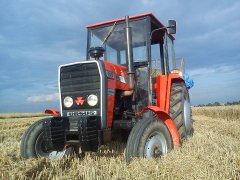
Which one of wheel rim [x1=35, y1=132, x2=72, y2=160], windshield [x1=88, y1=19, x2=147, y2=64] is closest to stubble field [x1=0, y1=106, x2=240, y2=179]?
wheel rim [x1=35, y1=132, x2=72, y2=160]

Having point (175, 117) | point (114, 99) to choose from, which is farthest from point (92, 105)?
point (175, 117)

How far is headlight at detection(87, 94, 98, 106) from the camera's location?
513cm

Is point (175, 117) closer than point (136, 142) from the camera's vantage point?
No

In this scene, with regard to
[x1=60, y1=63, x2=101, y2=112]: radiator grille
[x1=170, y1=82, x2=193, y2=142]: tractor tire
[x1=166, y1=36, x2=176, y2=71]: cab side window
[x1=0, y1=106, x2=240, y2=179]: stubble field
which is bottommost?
[x1=0, y1=106, x2=240, y2=179]: stubble field

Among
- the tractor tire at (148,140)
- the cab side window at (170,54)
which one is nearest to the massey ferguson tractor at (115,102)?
the tractor tire at (148,140)

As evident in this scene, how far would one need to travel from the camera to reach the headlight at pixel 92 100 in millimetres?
5129

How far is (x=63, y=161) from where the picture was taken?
16.6 ft

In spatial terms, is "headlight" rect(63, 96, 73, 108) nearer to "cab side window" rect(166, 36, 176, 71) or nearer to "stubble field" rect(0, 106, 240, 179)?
"stubble field" rect(0, 106, 240, 179)

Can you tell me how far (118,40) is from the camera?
6223 millimetres

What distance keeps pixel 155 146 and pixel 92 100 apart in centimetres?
130

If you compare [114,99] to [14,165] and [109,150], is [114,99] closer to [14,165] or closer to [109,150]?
[109,150]

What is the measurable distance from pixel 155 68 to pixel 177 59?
4.73 feet

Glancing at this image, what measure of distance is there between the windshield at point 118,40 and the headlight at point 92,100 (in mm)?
1349

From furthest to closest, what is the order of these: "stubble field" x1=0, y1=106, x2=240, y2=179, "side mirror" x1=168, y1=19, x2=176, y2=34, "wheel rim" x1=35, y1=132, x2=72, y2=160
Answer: "side mirror" x1=168, y1=19, x2=176, y2=34 → "wheel rim" x1=35, y1=132, x2=72, y2=160 → "stubble field" x1=0, y1=106, x2=240, y2=179
